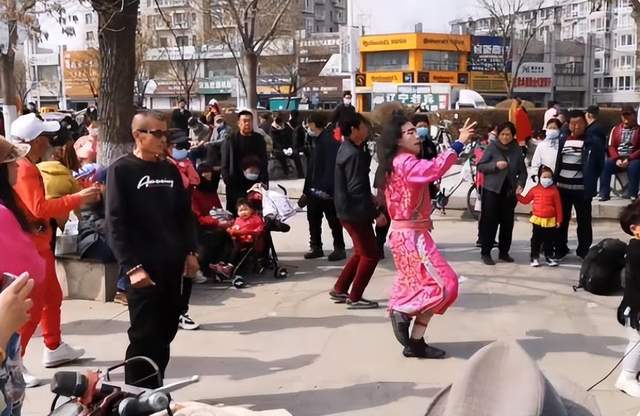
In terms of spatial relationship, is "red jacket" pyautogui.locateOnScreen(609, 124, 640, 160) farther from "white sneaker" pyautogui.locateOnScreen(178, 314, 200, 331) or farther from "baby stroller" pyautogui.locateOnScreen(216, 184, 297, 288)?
"white sneaker" pyautogui.locateOnScreen(178, 314, 200, 331)

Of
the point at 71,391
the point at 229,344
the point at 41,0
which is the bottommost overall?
the point at 229,344

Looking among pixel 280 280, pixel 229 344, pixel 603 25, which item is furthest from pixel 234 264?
pixel 603 25

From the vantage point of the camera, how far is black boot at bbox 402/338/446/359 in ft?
17.4

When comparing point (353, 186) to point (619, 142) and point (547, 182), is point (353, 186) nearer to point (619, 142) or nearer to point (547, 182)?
point (547, 182)

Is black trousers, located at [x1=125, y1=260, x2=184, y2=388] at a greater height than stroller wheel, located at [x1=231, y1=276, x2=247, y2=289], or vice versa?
black trousers, located at [x1=125, y1=260, x2=184, y2=388]

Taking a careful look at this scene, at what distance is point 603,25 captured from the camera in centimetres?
8088

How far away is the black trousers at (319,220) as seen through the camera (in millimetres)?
8656

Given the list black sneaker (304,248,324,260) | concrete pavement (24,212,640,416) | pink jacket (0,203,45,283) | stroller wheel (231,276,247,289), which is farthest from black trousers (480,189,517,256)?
pink jacket (0,203,45,283)

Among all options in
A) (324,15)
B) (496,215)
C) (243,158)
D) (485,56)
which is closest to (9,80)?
(243,158)

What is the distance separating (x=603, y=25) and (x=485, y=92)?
30994 mm

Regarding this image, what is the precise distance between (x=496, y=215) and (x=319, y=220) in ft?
6.75

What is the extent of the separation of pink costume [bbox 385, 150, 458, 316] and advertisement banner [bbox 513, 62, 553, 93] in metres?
59.2

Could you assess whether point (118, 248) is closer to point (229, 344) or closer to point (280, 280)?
point (229, 344)

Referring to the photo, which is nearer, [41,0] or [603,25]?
[41,0]
